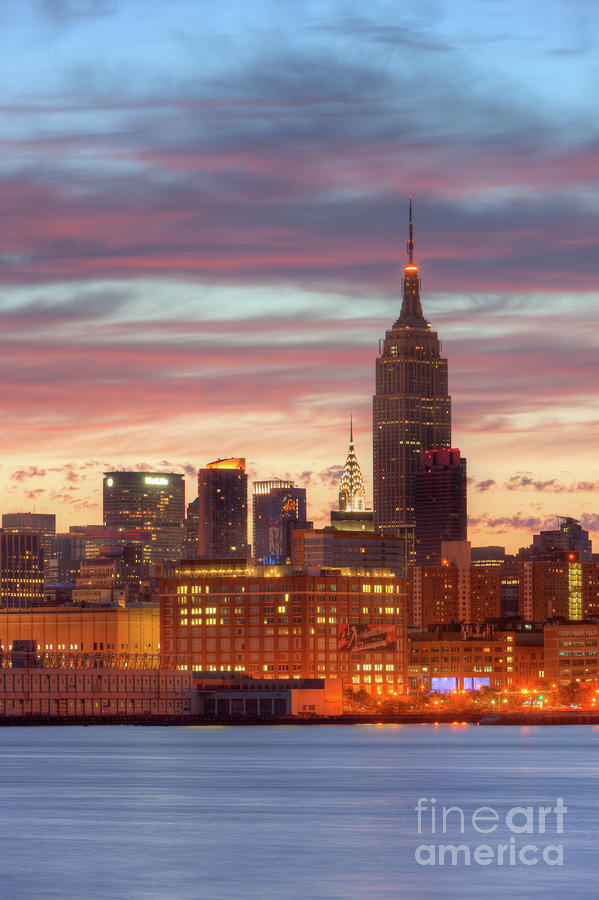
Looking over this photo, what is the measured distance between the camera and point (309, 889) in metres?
82.0

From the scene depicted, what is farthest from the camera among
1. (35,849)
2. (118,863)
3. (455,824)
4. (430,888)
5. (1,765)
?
(1,765)

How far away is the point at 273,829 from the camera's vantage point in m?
109

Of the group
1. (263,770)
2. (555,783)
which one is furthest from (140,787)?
(555,783)

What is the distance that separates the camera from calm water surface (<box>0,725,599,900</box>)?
83.5m

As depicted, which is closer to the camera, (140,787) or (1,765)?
(140,787)

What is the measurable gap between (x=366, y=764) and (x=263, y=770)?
45.8 feet

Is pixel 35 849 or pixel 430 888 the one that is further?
pixel 35 849

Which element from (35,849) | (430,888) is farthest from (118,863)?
(430,888)

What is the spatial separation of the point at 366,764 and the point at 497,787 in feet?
109

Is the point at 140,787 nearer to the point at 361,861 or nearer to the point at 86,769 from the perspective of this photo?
the point at 86,769

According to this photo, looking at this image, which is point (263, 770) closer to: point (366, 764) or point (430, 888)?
point (366, 764)

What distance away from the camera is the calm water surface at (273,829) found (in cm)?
8350

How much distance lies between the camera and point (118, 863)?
301 feet

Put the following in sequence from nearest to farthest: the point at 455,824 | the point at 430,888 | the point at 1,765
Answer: the point at 430,888 → the point at 455,824 → the point at 1,765
